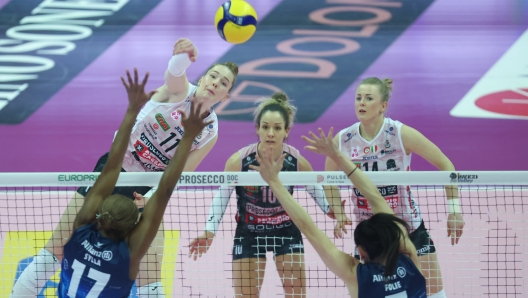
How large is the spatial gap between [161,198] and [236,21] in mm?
2653

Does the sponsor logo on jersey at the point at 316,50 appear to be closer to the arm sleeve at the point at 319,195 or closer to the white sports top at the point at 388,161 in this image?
the white sports top at the point at 388,161

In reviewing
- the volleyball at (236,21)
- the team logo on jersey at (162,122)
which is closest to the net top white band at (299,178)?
the team logo on jersey at (162,122)

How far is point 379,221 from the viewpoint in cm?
328

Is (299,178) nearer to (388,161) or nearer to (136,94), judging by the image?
(388,161)

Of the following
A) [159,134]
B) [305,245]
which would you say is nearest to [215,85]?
[159,134]

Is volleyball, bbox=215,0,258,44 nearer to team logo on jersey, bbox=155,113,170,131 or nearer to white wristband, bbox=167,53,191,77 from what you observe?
white wristband, bbox=167,53,191,77

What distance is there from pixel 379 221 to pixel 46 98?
22.1ft

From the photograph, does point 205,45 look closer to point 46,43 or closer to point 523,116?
point 46,43

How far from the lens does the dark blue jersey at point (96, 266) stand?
11.1ft

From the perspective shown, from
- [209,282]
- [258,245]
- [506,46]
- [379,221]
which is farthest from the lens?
[506,46]

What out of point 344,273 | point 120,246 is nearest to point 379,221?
point 344,273

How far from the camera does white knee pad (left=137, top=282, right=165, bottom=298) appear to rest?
471cm

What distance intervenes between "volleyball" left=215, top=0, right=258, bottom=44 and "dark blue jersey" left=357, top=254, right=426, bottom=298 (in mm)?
2968

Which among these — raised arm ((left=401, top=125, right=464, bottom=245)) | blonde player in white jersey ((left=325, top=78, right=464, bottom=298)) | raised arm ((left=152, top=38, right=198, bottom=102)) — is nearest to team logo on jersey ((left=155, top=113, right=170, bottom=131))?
raised arm ((left=152, top=38, right=198, bottom=102))
